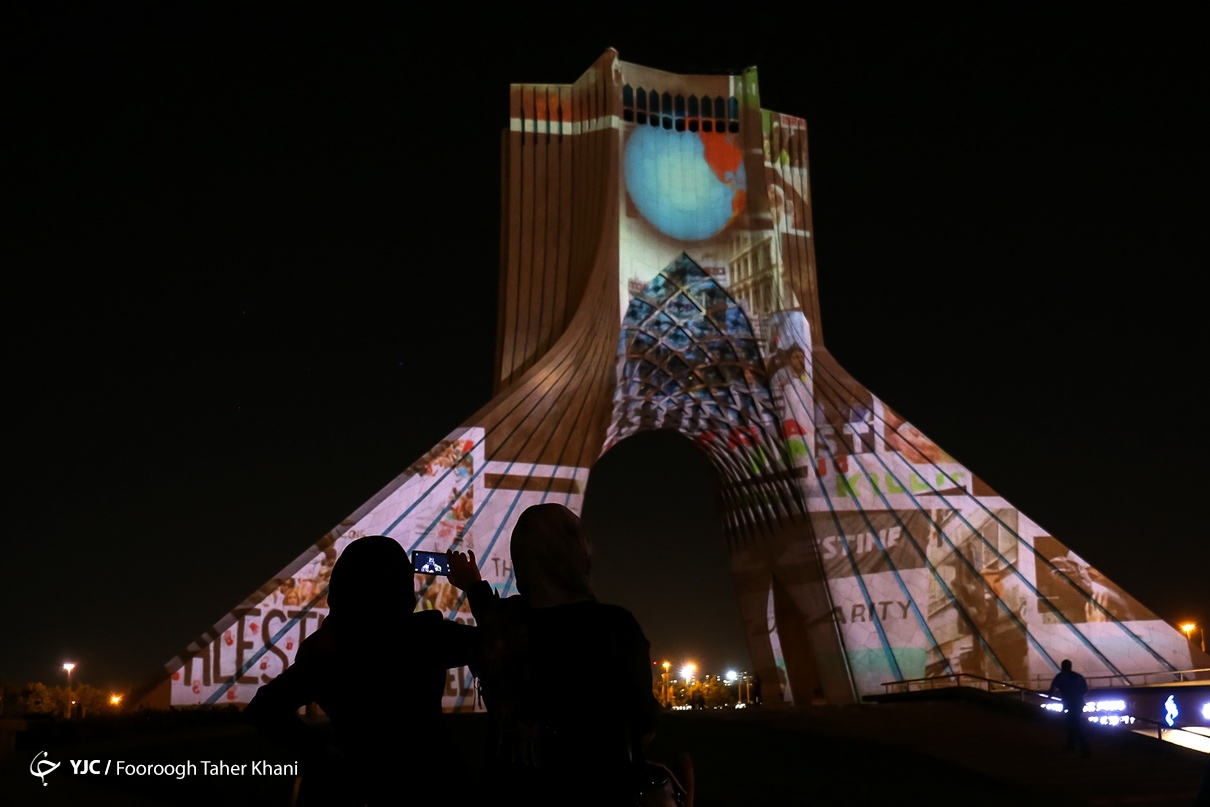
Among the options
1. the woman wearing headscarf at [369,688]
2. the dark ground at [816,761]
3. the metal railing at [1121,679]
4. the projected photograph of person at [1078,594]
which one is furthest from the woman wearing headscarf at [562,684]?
the projected photograph of person at [1078,594]

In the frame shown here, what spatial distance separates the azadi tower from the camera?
49.0ft

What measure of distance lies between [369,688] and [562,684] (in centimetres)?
30

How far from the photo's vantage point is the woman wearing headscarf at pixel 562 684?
170 cm

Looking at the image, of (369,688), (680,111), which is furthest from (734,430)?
(369,688)

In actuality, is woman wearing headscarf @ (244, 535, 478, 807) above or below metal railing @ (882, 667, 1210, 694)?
below

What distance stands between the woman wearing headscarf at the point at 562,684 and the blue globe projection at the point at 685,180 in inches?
652

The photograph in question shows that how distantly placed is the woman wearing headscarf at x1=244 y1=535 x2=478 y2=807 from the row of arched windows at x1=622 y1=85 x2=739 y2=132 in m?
17.4

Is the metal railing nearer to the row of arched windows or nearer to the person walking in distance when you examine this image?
the person walking in distance

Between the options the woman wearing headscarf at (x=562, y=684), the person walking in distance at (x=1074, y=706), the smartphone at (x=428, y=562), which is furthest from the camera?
the smartphone at (x=428, y=562)

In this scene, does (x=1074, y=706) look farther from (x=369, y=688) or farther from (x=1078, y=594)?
(x=369, y=688)

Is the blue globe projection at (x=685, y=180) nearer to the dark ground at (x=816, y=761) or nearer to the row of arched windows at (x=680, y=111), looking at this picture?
the row of arched windows at (x=680, y=111)

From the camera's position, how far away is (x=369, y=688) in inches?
71.8

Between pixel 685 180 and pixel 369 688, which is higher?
pixel 685 180

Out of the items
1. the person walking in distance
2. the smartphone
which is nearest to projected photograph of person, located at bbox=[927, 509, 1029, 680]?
the person walking in distance
